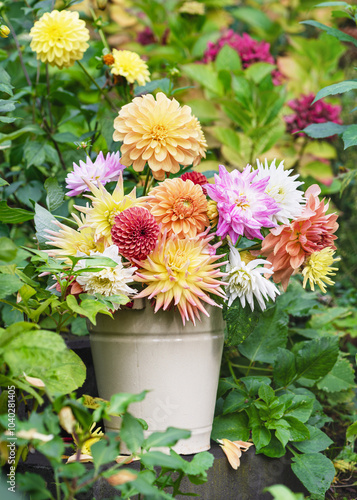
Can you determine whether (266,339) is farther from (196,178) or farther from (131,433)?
(131,433)

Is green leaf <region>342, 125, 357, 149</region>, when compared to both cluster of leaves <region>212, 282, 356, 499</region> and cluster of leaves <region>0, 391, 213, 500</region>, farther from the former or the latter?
cluster of leaves <region>0, 391, 213, 500</region>

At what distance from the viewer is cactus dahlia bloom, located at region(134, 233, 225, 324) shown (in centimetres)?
87

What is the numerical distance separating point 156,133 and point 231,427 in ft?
2.02

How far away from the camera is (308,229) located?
3.06 feet

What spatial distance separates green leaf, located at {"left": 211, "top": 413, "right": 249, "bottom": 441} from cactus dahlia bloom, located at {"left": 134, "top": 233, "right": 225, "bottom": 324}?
30 cm

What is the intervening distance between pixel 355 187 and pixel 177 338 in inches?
70.7

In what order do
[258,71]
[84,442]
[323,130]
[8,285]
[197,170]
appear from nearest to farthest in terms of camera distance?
[84,442] < [8,285] < [323,130] < [197,170] < [258,71]

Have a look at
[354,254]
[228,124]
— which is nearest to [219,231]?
[228,124]

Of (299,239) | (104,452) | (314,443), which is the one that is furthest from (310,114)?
(104,452)

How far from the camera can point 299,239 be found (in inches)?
36.2

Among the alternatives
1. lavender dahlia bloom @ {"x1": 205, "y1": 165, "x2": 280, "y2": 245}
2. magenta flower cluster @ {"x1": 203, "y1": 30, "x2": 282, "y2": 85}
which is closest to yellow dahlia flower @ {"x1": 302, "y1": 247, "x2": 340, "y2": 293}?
lavender dahlia bloom @ {"x1": 205, "y1": 165, "x2": 280, "y2": 245}

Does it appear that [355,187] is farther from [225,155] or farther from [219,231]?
[219,231]

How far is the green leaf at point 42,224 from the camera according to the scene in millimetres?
940

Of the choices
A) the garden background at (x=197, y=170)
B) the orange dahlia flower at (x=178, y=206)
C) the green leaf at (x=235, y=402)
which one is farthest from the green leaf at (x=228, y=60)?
the green leaf at (x=235, y=402)
